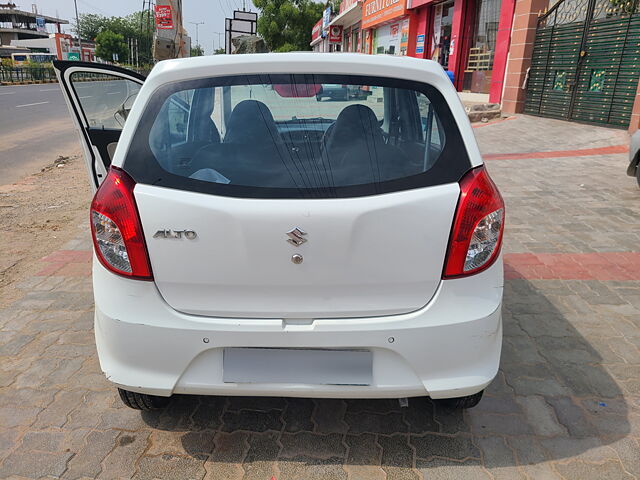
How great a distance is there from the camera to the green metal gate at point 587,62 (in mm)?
10773

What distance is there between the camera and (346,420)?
2.47 metres

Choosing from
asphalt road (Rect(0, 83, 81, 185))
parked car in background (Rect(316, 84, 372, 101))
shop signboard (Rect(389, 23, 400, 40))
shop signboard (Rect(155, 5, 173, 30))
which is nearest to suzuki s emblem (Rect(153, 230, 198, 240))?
parked car in background (Rect(316, 84, 372, 101))

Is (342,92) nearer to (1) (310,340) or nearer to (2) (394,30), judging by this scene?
(1) (310,340)

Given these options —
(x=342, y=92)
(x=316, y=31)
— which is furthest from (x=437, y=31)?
(x=316, y=31)

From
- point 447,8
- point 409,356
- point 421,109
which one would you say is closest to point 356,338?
point 409,356

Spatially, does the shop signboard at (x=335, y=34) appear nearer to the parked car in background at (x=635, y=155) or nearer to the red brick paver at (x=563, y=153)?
the red brick paver at (x=563, y=153)

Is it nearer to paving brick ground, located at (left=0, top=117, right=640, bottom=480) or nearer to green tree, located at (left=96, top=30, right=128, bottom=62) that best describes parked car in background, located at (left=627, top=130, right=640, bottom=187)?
paving brick ground, located at (left=0, top=117, right=640, bottom=480)

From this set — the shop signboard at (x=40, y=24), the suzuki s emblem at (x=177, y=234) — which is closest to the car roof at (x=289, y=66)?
the suzuki s emblem at (x=177, y=234)

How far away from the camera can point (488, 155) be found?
10172 millimetres

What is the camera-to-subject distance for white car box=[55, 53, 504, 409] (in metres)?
1.92

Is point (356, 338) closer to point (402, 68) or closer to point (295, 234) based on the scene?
point (295, 234)

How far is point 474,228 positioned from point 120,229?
1.37 meters

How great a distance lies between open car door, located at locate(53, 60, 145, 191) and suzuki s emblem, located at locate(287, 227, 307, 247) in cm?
188

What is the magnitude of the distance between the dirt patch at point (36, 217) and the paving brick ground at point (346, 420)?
697 millimetres
